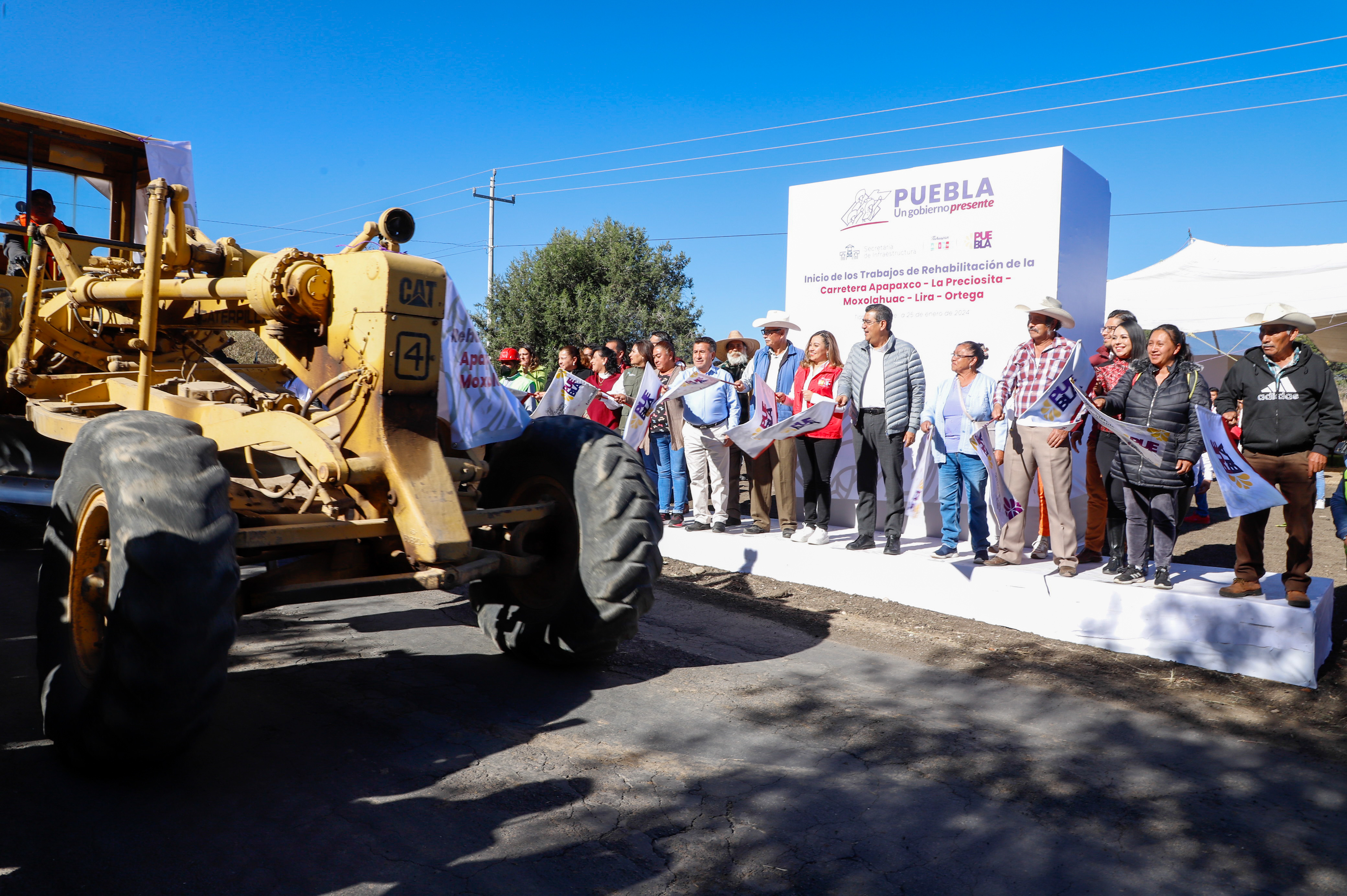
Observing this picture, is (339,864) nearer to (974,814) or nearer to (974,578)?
(974,814)

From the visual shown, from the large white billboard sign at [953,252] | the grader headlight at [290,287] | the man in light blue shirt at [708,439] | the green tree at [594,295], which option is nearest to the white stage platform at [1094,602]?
the man in light blue shirt at [708,439]

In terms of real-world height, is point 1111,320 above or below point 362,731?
above

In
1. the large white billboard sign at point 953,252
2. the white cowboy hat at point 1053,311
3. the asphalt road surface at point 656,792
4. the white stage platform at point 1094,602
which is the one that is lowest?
the asphalt road surface at point 656,792

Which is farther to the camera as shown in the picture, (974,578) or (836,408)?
(836,408)

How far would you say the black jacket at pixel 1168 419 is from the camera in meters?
6.14

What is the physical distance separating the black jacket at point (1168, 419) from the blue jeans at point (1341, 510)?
3.87 metres

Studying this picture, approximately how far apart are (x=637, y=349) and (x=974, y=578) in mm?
4483

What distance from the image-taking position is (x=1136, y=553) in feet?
21.0

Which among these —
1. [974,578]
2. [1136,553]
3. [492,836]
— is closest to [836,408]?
[974,578]

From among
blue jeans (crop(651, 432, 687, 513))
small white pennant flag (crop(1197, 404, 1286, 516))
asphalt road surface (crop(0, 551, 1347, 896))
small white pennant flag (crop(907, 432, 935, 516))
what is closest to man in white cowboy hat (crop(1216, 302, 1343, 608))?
small white pennant flag (crop(1197, 404, 1286, 516))

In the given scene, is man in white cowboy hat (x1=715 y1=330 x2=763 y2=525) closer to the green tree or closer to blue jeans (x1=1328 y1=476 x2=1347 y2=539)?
blue jeans (x1=1328 y1=476 x2=1347 y2=539)

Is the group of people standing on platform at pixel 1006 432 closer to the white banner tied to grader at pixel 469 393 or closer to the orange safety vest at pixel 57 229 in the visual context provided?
the white banner tied to grader at pixel 469 393

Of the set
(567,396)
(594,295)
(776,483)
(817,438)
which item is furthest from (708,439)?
(594,295)

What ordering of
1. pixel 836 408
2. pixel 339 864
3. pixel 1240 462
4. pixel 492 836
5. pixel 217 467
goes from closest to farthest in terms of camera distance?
pixel 339 864
pixel 492 836
pixel 217 467
pixel 1240 462
pixel 836 408
